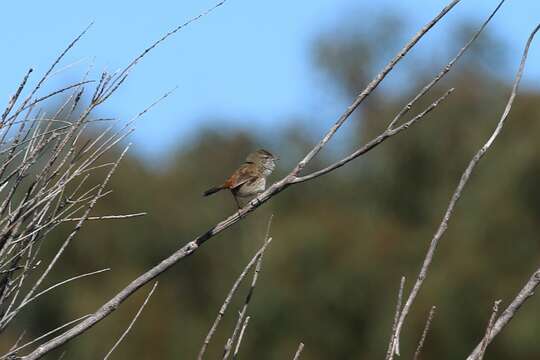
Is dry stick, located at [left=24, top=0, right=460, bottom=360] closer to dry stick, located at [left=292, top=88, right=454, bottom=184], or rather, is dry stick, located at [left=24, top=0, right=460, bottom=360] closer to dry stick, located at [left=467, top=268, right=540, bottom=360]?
dry stick, located at [left=292, top=88, right=454, bottom=184]

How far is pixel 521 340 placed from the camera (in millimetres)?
33500

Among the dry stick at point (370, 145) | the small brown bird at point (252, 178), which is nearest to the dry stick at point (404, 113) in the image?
the dry stick at point (370, 145)

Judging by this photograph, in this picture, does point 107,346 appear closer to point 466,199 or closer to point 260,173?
point 466,199

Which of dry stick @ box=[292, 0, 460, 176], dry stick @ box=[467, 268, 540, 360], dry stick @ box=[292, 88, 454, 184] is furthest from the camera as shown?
dry stick @ box=[292, 0, 460, 176]

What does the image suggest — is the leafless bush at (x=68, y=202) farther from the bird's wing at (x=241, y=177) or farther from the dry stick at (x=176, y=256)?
the bird's wing at (x=241, y=177)

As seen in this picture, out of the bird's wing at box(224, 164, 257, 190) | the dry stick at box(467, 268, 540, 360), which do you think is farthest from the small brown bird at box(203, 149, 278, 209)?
the dry stick at box(467, 268, 540, 360)

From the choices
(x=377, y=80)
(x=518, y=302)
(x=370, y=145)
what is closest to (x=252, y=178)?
(x=377, y=80)

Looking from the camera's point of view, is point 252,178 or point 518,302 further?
point 252,178

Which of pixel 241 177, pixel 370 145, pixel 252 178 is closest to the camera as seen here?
pixel 370 145

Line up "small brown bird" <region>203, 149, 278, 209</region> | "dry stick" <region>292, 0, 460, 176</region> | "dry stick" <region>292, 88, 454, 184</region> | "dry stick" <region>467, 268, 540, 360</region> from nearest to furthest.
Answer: "dry stick" <region>467, 268, 540, 360</region> → "dry stick" <region>292, 88, 454, 184</region> → "dry stick" <region>292, 0, 460, 176</region> → "small brown bird" <region>203, 149, 278, 209</region>

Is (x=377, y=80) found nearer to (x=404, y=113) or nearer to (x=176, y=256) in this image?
(x=404, y=113)

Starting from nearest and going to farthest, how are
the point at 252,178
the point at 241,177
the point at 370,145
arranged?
the point at 370,145 < the point at 252,178 < the point at 241,177

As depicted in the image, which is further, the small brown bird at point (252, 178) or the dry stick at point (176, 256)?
the small brown bird at point (252, 178)

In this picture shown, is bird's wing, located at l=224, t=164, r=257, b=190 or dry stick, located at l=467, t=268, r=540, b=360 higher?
bird's wing, located at l=224, t=164, r=257, b=190
